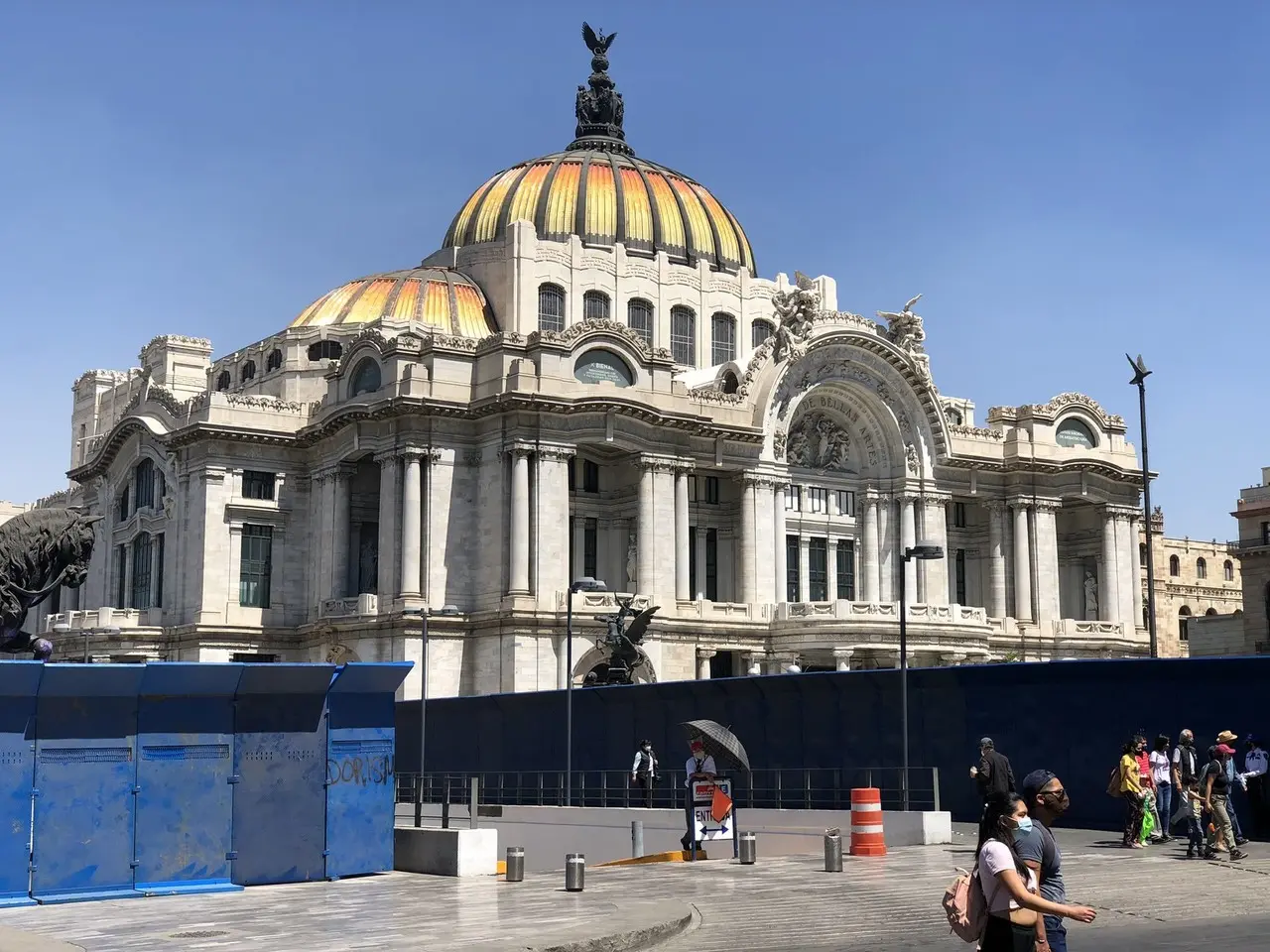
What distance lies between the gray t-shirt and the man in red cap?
16.1 m

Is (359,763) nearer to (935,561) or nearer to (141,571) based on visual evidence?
(935,561)

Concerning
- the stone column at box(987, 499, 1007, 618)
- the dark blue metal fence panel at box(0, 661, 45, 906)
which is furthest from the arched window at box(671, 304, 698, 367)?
the dark blue metal fence panel at box(0, 661, 45, 906)

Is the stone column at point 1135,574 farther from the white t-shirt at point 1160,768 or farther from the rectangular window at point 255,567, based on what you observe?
the white t-shirt at point 1160,768

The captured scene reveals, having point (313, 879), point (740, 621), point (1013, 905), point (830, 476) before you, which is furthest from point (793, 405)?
point (1013, 905)

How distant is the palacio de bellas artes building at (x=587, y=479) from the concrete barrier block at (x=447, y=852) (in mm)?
36032

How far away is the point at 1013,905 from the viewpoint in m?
11.4

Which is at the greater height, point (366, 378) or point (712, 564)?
point (366, 378)

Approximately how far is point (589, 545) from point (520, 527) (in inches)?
268

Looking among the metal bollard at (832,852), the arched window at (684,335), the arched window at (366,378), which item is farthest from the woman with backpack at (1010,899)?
the arched window at (684,335)

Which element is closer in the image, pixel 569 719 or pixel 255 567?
pixel 569 719

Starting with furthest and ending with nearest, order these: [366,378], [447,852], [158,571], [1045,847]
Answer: [158,571] < [366,378] < [447,852] < [1045,847]

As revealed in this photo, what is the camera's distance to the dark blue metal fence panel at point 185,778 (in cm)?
2478

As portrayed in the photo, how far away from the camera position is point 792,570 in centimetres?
7631

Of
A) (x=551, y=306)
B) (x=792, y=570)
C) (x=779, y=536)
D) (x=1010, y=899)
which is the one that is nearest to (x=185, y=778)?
(x=1010, y=899)
